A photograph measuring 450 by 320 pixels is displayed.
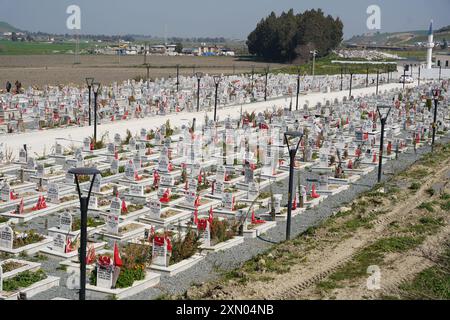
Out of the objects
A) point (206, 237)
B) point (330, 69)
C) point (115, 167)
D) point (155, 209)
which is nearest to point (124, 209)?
point (155, 209)

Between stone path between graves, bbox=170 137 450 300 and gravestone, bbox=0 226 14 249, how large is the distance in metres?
3.60

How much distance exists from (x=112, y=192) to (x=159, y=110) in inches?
612

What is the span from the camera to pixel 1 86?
143 feet

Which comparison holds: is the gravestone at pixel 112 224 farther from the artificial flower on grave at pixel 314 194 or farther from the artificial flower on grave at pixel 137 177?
the artificial flower on grave at pixel 314 194

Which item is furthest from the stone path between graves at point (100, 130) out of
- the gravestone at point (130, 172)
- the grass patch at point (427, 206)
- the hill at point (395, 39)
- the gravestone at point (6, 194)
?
the hill at point (395, 39)

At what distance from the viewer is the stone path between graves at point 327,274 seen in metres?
9.25

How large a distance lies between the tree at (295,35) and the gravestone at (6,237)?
7618 centimetres

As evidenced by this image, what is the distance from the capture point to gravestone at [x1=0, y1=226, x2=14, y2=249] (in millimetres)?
11281

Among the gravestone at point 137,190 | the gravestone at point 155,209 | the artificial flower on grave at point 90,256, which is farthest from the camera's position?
the gravestone at point 137,190

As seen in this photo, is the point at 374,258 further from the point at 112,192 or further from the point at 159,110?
the point at 159,110

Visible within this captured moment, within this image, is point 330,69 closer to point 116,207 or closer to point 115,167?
point 115,167

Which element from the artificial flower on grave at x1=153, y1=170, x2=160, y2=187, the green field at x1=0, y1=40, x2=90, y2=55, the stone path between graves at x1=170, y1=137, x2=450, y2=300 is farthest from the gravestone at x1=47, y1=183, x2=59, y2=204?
the green field at x1=0, y1=40, x2=90, y2=55

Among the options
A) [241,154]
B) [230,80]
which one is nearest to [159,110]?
[241,154]

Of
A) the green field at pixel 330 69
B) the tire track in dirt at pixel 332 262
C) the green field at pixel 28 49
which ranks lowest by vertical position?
the tire track in dirt at pixel 332 262
